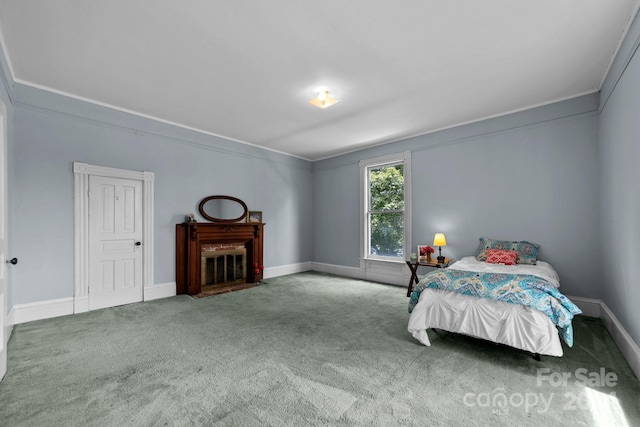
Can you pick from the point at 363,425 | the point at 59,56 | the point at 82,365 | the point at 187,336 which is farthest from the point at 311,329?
the point at 59,56

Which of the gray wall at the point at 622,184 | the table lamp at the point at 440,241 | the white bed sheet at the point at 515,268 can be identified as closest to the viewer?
the gray wall at the point at 622,184

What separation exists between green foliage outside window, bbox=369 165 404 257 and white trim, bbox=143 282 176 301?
3766 mm

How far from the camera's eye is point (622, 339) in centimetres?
268

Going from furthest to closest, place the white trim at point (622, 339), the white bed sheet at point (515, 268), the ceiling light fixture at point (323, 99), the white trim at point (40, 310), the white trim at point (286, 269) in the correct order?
the white trim at point (286, 269) → the ceiling light fixture at point (323, 99) → the white trim at point (40, 310) → the white bed sheet at point (515, 268) → the white trim at point (622, 339)

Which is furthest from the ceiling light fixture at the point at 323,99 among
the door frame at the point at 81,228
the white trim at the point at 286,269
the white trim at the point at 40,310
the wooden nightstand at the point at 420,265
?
the white trim at the point at 40,310

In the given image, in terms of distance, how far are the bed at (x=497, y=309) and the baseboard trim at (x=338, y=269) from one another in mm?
3203

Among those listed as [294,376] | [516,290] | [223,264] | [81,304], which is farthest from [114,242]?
[516,290]

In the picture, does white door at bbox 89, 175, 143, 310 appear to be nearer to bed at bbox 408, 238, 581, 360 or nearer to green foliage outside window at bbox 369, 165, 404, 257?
bed at bbox 408, 238, 581, 360

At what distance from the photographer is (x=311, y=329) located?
3.30 meters

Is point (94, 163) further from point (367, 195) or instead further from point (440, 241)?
point (440, 241)

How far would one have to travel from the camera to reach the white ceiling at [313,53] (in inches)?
91.1

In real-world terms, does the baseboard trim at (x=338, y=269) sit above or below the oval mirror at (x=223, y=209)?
below

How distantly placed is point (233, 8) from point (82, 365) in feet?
10.3

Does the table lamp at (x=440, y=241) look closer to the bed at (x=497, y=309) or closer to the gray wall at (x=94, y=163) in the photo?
the bed at (x=497, y=309)
